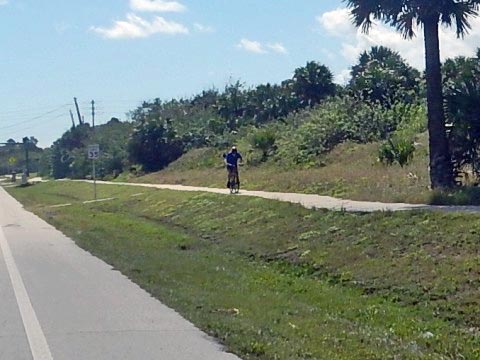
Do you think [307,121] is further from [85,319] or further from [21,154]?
[21,154]

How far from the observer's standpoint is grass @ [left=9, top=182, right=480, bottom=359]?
11.2 metres

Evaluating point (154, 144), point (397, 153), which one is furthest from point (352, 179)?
point (154, 144)

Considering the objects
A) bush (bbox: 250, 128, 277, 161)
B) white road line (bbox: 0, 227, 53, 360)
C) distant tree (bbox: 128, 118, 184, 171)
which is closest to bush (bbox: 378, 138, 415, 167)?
white road line (bbox: 0, 227, 53, 360)

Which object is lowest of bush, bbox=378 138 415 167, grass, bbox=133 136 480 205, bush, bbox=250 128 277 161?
grass, bbox=133 136 480 205

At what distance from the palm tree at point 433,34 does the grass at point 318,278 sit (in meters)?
3.81

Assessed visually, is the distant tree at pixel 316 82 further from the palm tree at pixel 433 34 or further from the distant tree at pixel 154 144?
the palm tree at pixel 433 34

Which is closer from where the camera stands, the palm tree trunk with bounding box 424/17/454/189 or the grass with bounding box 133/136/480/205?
the grass with bounding box 133/136/480/205

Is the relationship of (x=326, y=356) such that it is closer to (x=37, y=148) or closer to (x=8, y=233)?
(x=8, y=233)

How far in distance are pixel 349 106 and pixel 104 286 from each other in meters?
37.0

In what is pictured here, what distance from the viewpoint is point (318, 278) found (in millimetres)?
17797

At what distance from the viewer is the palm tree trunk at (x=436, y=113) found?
25.5 meters

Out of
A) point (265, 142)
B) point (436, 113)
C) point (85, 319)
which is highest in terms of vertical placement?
point (436, 113)

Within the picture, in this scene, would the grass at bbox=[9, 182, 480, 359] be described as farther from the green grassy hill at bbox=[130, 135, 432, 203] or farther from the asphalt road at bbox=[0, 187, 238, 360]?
the green grassy hill at bbox=[130, 135, 432, 203]

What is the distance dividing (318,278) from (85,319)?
5946 millimetres
